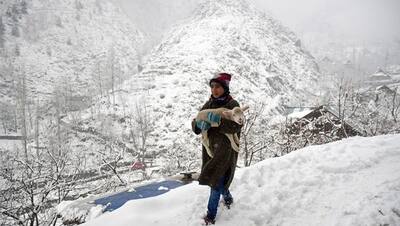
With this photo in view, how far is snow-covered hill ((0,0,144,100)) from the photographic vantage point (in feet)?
414

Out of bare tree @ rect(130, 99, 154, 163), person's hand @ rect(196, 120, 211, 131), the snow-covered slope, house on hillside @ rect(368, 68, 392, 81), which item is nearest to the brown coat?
person's hand @ rect(196, 120, 211, 131)

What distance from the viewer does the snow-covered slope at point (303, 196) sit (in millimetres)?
3973

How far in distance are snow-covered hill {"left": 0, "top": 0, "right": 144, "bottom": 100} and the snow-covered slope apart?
373 ft

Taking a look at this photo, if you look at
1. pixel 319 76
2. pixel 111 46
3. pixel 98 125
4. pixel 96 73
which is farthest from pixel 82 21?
pixel 319 76

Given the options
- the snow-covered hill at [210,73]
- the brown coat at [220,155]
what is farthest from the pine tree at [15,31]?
the brown coat at [220,155]

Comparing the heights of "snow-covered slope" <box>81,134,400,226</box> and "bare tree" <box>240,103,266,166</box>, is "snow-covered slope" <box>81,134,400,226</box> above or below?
above

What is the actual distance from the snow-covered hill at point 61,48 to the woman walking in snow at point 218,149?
114551mm

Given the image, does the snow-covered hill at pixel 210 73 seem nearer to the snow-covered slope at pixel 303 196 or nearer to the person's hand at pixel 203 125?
the snow-covered slope at pixel 303 196

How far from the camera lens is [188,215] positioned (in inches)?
182

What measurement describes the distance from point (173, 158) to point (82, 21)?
553ft

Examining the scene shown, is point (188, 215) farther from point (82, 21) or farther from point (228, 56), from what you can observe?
point (82, 21)

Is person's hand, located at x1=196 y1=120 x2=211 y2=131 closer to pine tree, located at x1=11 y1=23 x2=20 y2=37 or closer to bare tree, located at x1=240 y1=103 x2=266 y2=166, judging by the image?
bare tree, located at x1=240 y1=103 x2=266 y2=166

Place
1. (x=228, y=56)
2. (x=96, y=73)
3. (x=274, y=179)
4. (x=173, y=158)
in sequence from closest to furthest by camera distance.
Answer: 1. (x=274, y=179)
2. (x=173, y=158)
3. (x=228, y=56)
4. (x=96, y=73)

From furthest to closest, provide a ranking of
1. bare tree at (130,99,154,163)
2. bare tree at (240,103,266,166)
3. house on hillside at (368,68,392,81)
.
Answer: house on hillside at (368,68,392,81) < bare tree at (130,99,154,163) < bare tree at (240,103,266,166)
